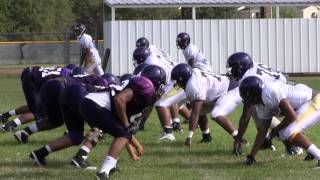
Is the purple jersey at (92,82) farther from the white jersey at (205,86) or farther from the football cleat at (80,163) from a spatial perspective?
the white jersey at (205,86)

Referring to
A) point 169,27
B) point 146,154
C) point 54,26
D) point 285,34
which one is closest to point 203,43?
point 169,27

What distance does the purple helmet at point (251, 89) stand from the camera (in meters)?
8.76

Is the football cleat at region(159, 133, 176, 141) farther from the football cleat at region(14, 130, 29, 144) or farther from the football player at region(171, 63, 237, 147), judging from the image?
the football cleat at region(14, 130, 29, 144)

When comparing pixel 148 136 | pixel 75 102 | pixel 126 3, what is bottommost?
pixel 148 136

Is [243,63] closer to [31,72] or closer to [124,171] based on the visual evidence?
[124,171]

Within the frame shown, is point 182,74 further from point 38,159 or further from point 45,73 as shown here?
point 45,73

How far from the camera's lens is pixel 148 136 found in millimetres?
12305

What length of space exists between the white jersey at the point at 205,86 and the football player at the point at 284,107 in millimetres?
1326

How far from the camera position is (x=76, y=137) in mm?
9078

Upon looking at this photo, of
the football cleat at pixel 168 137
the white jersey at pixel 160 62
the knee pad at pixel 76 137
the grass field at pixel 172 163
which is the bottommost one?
the grass field at pixel 172 163

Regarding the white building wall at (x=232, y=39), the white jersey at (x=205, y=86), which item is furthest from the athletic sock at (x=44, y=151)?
the white building wall at (x=232, y=39)

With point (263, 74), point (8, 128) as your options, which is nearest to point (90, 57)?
point (8, 128)

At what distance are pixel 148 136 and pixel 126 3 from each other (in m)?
13.1

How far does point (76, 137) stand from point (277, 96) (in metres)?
2.48
